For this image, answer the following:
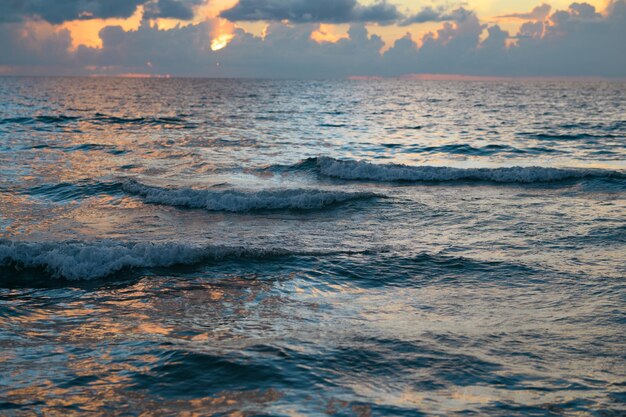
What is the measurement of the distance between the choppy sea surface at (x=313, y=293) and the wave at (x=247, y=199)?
66mm

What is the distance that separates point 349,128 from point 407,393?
35.9 meters

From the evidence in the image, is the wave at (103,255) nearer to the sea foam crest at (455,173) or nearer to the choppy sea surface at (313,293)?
the choppy sea surface at (313,293)

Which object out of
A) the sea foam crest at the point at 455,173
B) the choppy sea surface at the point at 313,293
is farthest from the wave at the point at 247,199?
the sea foam crest at the point at 455,173

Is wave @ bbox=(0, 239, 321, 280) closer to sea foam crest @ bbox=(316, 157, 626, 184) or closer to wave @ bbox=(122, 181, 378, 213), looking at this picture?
wave @ bbox=(122, 181, 378, 213)

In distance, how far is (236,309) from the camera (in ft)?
26.9

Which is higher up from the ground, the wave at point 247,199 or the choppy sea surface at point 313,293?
the wave at point 247,199

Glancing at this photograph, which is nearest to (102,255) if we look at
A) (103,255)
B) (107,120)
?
(103,255)

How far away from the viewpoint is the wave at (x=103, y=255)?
32.5 ft

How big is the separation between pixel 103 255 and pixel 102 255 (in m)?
0.02

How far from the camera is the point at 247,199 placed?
16.0 m

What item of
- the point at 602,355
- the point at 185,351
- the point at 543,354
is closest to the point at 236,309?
the point at 185,351

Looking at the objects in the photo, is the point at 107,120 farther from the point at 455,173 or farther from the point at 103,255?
the point at 103,255

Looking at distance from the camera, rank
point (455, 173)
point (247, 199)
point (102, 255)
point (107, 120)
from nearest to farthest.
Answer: point (102, 255) < point (247, 199) < point (455, 173) < point (107, 120)

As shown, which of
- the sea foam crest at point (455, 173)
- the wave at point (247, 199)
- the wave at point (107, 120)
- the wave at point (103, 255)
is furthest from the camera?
the wave at point (107, 120)
